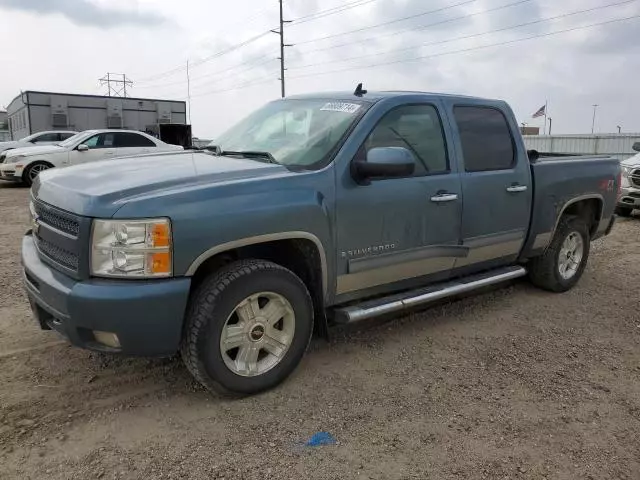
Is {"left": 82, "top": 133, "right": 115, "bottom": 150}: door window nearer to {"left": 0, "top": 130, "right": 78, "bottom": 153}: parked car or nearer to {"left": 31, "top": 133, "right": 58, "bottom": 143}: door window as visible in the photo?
{"left": 0, "top": 130, "right": 78, "bottom": 153}: parked car

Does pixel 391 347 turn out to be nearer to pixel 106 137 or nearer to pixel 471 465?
pixel 471 465

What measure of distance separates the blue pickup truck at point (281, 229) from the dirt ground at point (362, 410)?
32 centimetres

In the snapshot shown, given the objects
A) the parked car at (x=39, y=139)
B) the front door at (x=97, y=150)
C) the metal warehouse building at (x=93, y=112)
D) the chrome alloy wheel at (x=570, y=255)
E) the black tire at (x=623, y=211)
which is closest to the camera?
the chrome alloy wheel at (x=570, y=255)

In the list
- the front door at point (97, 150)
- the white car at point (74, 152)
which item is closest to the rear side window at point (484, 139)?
the white car at point (74, 152)

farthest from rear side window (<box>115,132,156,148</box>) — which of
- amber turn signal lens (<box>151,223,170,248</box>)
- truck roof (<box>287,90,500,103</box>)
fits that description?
amber turn signal lens (<box>151,223,170,248</box>)

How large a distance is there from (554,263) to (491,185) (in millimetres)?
1474

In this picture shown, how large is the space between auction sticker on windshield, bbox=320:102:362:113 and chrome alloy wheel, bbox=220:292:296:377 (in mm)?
1461

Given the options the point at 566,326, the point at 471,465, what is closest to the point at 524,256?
the point at 566,326

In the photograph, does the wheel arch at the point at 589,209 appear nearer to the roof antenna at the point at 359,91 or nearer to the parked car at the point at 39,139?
the roof antenna at the point at 359,91

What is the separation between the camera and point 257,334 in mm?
3277

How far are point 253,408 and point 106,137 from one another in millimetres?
12389

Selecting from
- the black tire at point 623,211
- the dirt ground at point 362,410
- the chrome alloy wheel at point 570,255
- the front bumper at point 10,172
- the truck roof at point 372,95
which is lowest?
the dirt ground at point 362,410

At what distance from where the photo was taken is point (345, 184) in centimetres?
353

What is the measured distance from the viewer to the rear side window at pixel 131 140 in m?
14.0
